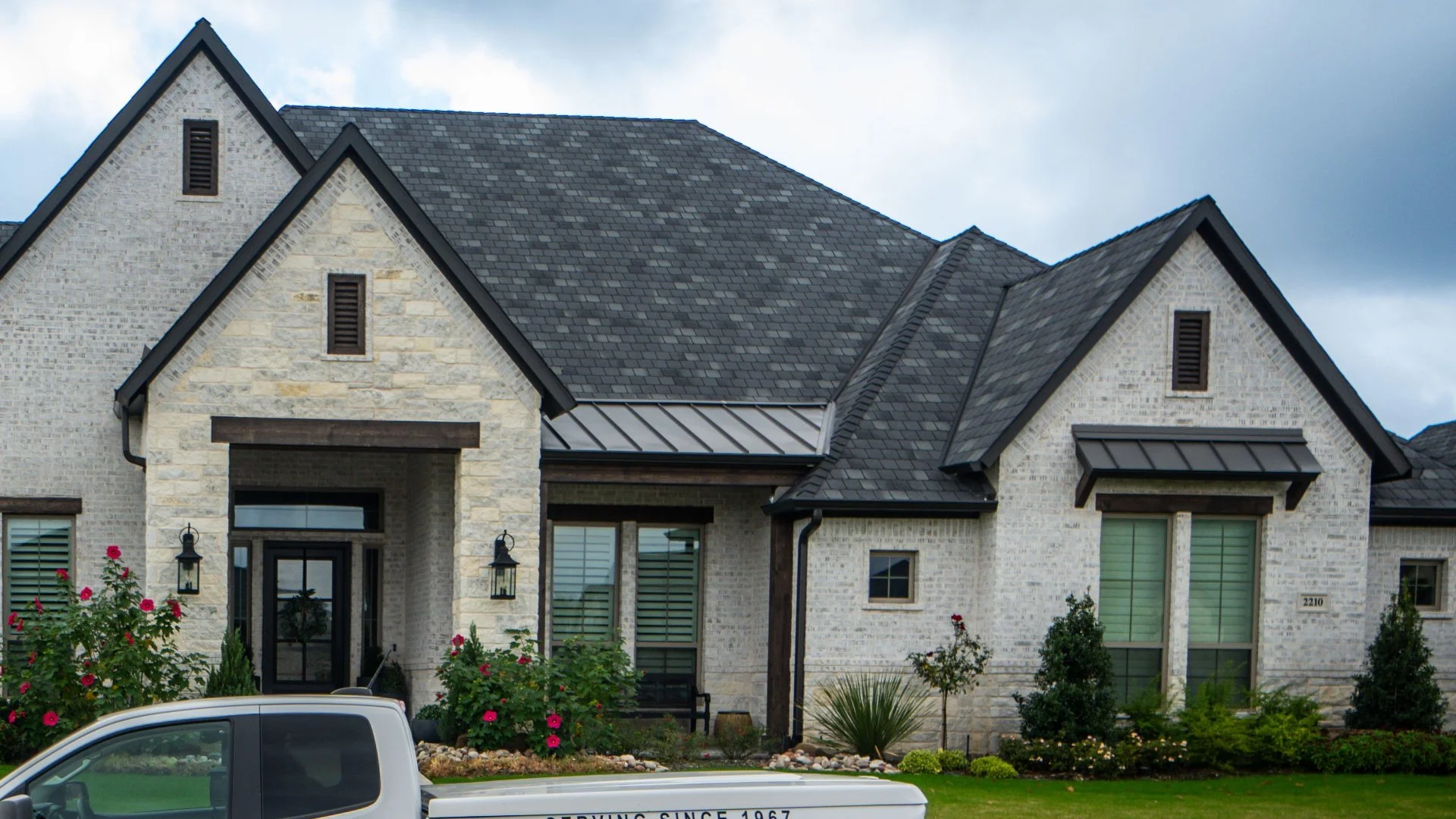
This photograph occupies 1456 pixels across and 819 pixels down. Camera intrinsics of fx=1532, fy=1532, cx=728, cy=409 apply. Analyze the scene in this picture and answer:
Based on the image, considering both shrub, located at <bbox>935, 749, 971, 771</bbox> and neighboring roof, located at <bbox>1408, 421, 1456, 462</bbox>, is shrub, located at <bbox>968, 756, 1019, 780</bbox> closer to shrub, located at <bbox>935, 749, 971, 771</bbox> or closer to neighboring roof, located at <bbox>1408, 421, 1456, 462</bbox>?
shrub, located at <bbox>935, 749, 971, 771</bbox>

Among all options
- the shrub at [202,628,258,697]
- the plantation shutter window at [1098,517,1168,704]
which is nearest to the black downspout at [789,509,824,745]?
the plantation shutter window at [1098,517,1168,704]

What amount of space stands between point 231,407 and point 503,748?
4.65 metres

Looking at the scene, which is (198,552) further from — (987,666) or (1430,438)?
(1430,438)

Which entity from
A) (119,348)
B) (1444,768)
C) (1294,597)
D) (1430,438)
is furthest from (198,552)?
(1430,438)

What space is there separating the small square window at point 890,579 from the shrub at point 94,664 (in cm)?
771

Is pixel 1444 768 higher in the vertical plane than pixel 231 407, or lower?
lower

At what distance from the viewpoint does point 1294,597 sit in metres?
18.3

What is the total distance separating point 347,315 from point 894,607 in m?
7.17

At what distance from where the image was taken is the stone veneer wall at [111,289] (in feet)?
60.2

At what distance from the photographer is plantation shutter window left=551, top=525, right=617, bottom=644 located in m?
19.5

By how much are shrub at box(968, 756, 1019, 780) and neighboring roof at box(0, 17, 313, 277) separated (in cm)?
1153

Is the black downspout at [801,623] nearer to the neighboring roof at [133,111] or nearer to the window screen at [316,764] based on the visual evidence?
the neighboring roof at [133,111]

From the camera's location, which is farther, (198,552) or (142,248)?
(142,248)

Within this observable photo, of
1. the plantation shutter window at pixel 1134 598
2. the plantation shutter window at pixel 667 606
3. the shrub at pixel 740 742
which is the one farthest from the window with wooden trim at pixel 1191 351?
the shrub at pixel 740 742
